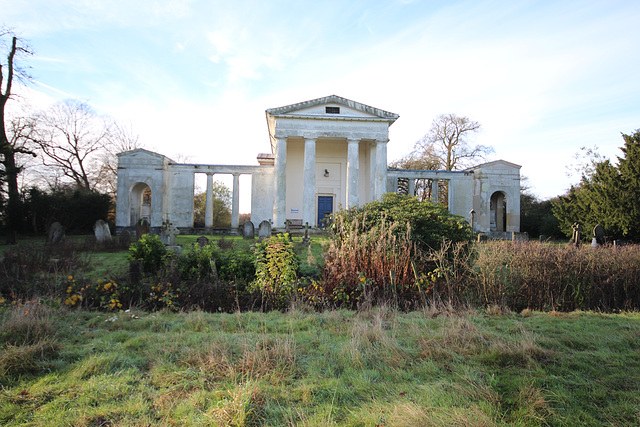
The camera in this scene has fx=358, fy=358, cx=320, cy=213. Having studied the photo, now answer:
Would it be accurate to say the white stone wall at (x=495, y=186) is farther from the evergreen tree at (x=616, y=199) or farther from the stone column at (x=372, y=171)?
the stone column at (x=372, y=171)

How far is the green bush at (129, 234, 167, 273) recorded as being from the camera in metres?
8.02

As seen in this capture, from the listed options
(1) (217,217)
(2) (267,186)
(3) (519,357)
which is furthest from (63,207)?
(3) (519,357)

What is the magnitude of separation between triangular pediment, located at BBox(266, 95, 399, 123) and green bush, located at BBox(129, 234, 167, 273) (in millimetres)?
15755

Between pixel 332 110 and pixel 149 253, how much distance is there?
1742cm

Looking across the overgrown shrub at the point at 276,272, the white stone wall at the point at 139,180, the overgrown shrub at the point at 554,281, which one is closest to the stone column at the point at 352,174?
the white stone wall at the point at 139,180

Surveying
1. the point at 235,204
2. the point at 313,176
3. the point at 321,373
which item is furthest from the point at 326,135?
the point at 321,373

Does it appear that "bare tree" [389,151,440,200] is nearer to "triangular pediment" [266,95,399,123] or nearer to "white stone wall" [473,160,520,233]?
"white stone wall" [473,160,520,233]

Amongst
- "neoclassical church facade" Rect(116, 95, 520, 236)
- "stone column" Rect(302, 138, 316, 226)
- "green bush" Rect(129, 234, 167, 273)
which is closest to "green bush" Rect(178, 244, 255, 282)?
"green bush" Rect(129, 234, 167, 273)

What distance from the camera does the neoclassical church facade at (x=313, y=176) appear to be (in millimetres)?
22625

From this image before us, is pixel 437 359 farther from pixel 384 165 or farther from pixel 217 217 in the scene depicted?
pixel 217 217

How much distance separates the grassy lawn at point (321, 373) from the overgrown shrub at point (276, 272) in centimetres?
140

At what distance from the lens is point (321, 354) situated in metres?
3.52

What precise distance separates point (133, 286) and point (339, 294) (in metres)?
3.63

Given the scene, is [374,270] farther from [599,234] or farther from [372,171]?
[372,171]
